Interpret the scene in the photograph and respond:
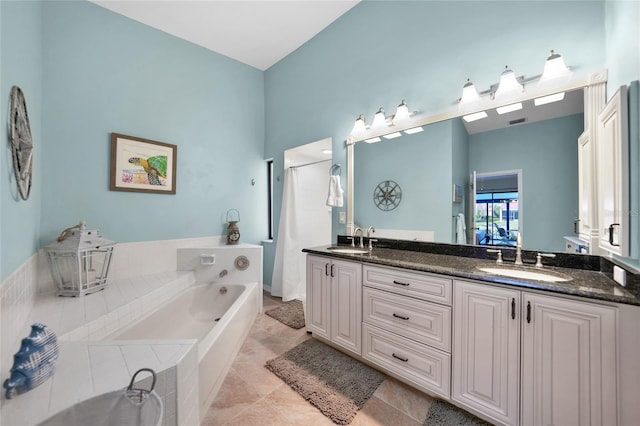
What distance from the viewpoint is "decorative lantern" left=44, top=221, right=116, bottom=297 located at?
1.90 metres

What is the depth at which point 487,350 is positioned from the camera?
1.25 m

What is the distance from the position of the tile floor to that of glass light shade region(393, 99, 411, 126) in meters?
2.06

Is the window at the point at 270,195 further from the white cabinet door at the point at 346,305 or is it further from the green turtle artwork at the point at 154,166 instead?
the white cabinet door at the point at 346,305

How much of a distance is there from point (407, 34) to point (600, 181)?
1.81 meters

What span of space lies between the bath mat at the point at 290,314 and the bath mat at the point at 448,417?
1.37 metres

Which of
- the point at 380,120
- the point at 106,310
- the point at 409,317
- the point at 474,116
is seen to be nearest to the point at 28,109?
the point at 106,310

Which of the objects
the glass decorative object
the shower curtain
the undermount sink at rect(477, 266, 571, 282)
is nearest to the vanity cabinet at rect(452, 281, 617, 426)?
the undermount sink at rect(477, 266, 571, 282)

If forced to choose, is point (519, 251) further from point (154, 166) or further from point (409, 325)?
point (154, 166)

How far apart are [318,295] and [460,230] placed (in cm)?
126

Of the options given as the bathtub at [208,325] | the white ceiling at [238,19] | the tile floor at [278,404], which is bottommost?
the tile floor at [278,404]

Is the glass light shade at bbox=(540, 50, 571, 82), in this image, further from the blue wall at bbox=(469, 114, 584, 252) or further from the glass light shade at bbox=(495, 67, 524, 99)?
the blue wall at bbox=(469, 114, 584, 252)

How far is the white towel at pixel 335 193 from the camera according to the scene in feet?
8.66

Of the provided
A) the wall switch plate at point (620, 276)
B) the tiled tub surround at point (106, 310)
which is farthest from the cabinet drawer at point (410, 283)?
the tiled tub surround at point (106, 310)

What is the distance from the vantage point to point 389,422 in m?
1.35
